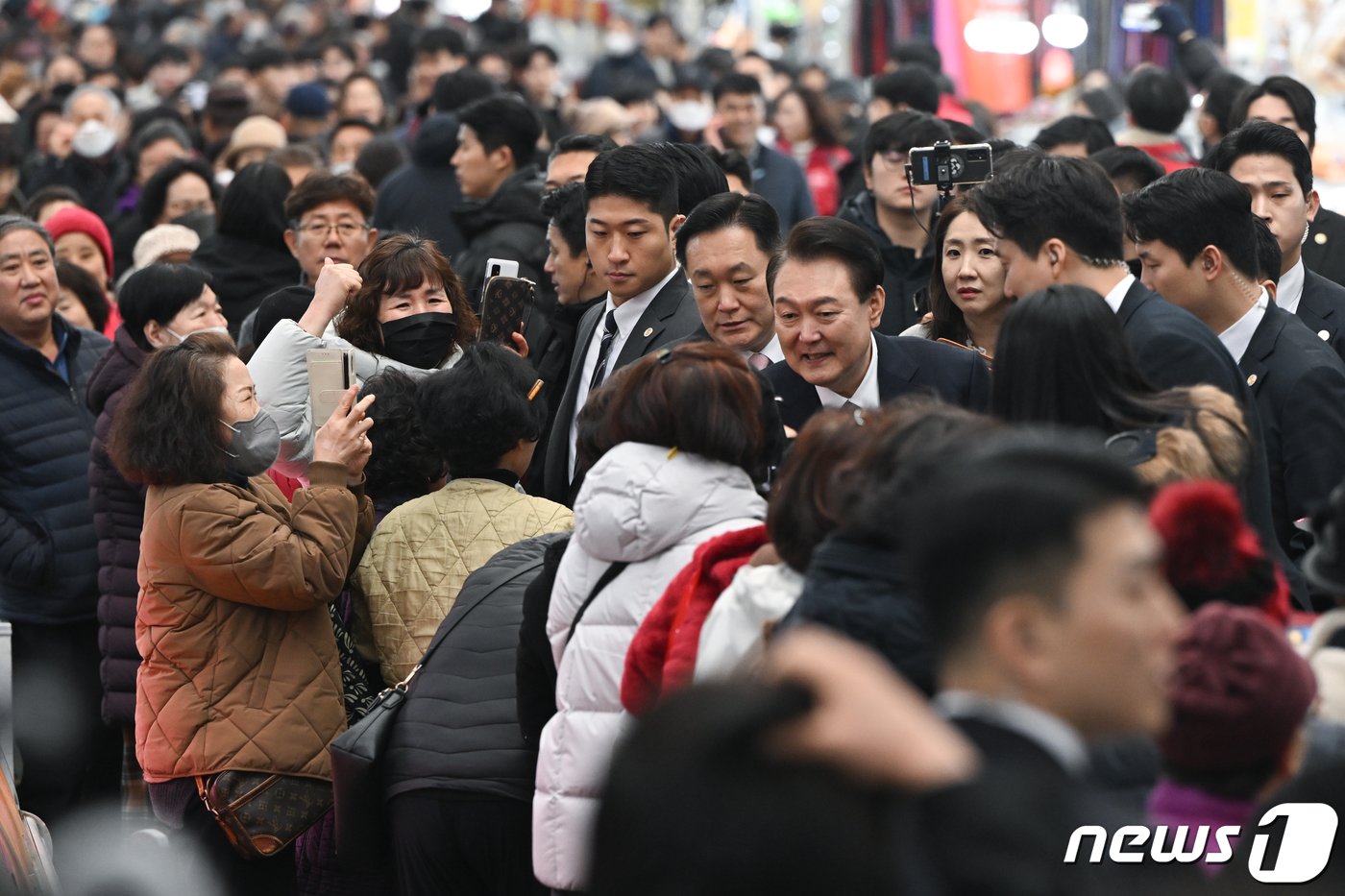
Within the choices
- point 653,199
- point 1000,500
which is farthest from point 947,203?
point 1000,500

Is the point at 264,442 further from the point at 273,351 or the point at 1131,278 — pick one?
the point at 1131,278

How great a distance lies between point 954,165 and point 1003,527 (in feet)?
12.6

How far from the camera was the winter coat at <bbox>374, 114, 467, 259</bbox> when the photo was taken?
827 centimetres

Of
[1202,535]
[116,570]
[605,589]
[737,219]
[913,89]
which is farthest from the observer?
[913,89]

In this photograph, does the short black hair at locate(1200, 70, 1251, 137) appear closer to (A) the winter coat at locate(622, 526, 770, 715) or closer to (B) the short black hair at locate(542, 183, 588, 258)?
(B) the short black hair at locate(542, 183, 588, 258)

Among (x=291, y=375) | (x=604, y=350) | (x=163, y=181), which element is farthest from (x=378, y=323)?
(x=163, y=181)

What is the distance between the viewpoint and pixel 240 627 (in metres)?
4.38

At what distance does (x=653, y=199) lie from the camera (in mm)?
5340

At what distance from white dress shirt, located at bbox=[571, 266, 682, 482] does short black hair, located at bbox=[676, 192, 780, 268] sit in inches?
15.4

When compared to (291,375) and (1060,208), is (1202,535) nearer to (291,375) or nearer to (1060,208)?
(1060,208)

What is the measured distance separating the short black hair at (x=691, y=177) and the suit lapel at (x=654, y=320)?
30 centimetres

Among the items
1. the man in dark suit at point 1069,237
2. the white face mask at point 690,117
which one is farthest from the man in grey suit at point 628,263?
the white face mask at point 690,117

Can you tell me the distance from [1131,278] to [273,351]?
2.37 m

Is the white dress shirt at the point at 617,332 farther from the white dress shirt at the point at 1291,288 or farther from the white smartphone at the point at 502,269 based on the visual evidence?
the white dress shirt at the point at 1291,288
